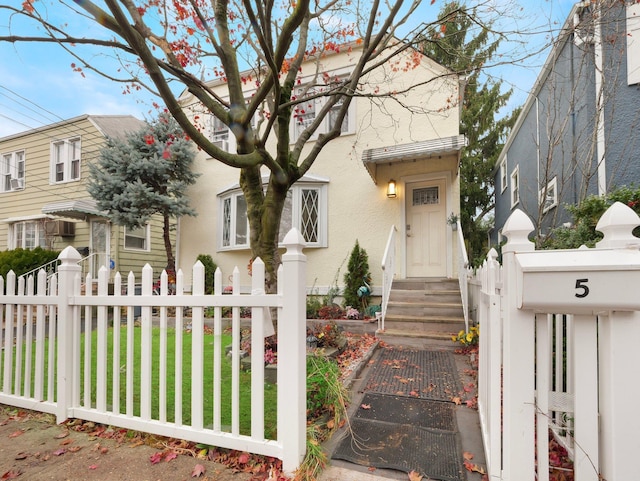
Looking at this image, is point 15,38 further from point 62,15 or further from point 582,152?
point 582,152

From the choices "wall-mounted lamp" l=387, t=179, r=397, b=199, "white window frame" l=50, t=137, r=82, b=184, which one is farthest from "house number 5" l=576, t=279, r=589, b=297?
"white window frame" l=50, t=137, r=82, b=184

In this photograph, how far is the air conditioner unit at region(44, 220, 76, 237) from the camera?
408 inches

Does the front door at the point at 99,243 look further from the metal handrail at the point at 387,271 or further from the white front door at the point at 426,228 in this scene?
the white front door at the point at 426,228

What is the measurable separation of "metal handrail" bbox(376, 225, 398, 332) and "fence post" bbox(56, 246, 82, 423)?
409 centimetres

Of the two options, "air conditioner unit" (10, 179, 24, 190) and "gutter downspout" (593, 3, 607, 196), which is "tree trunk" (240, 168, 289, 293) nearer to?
"gutter downspout" (593, 3, 607, 196)

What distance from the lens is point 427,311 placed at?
5.49 m

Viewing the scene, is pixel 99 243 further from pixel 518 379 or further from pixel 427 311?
pixel 518 379

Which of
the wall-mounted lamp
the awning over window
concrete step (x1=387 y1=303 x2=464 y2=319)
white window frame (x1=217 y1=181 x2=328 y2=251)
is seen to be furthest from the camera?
the awning over window

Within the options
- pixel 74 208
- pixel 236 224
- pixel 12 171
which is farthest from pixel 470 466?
pixel 12 171

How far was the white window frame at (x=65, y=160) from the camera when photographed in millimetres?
11055

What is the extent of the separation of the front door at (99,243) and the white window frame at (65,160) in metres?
2.05

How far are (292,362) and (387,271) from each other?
4.49 m

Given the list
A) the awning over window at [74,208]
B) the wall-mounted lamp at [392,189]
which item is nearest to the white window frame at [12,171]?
the awning over window at [74,208]

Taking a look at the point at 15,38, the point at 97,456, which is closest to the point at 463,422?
the point at 97,456
